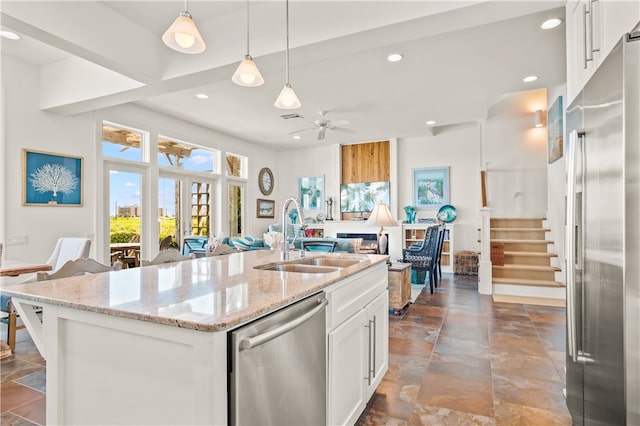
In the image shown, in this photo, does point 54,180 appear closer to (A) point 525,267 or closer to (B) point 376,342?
(B) point 376,342

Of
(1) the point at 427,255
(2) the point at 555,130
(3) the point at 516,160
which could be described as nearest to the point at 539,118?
(3) the point at 516,160

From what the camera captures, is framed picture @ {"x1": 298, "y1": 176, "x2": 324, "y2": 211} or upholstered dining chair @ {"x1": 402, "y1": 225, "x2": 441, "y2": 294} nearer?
upholstered dining chair @ {"x1": 402, "y1": 225, "x2": 441, "y2": 294}

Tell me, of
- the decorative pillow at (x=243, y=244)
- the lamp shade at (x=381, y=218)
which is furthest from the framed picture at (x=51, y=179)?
the lamp shade at (x=381, y=218)

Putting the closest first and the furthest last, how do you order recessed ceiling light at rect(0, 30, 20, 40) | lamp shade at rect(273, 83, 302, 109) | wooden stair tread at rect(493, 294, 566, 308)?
1. lamp shade at rect(273, 83, 302, 109)
2. recessed ceiling light at rect(0, 30, 20, 40)
3. wooden stair tread at rect(493, 294, 566, 308)

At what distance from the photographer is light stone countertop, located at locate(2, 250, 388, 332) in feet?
3.39

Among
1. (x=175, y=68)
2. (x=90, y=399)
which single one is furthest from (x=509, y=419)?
(x=175, y=68)

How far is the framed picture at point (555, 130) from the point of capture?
543cm

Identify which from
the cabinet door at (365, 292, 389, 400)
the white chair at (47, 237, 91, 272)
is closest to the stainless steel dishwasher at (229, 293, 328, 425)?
the cabinet door at (365, 292, 389, 400)

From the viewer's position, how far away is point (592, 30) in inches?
62.6

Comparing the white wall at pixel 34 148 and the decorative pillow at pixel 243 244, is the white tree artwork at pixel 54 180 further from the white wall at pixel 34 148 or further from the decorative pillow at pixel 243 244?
the decorative pillow at pixel 243 244

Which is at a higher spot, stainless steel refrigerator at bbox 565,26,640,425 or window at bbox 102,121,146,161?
window at bbox 102,121,146,161

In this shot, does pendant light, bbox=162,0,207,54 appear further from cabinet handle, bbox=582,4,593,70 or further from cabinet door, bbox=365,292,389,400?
cabinet handle, bbox=582,4,593,70

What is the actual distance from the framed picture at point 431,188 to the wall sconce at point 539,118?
1826 mm

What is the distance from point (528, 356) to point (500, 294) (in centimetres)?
239
